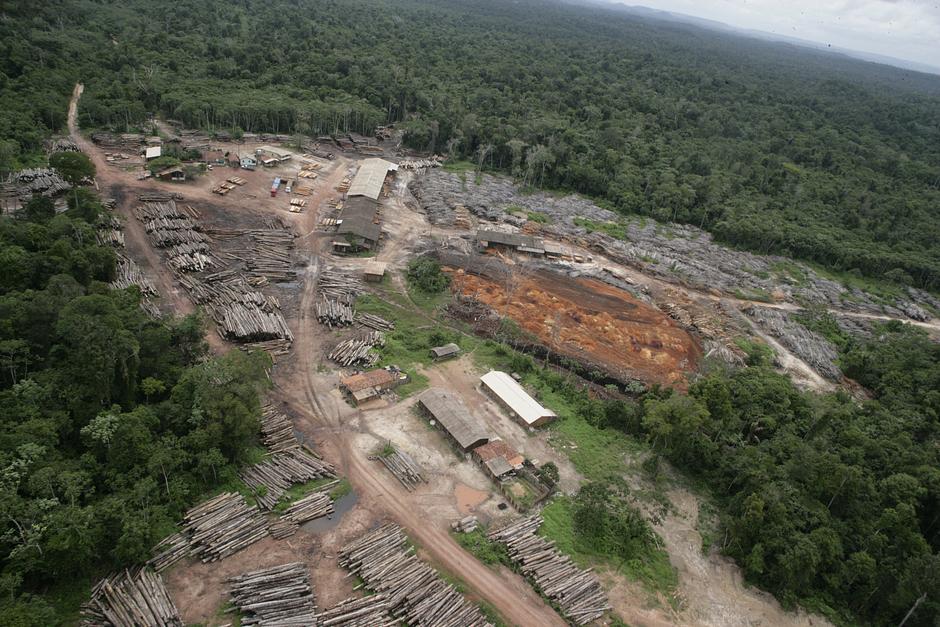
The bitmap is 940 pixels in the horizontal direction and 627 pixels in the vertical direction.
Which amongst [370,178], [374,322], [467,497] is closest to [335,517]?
[467,497]

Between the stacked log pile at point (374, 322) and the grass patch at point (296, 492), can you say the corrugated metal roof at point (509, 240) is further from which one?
the grass patch at point (296, 492)

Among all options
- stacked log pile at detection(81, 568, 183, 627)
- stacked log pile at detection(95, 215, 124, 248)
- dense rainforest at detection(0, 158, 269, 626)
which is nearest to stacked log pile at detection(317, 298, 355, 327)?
dense rainforest at detection(0, 158, 269, 626)

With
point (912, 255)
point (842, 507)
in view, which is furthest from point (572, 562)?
point (912, 255)

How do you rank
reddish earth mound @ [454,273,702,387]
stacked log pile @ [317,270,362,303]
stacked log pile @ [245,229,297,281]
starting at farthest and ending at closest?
1. stacked log pile @ [245,229,297,281]
2. stacked log pile @ [317,270,362,303]
3. reddish earth mound @ [454,273,702,387]

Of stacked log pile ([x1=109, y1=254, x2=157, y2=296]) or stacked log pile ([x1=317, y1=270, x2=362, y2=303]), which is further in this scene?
Result: stacked log pile ([x1=317, y1=270, x2=362, y2=303])

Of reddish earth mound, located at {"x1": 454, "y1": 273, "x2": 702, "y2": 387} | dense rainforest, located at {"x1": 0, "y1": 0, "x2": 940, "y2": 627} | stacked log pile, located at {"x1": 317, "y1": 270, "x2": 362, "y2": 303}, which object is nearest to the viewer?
dense rainforest, located at {"x1": 0, "y1": 0, "x2": 940, "y2": 627}

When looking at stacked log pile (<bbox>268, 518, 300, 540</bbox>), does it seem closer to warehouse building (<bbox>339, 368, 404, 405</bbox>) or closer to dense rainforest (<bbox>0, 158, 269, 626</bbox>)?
dense rainforest (<bbox>0, 158, 269, 626</bbox>)

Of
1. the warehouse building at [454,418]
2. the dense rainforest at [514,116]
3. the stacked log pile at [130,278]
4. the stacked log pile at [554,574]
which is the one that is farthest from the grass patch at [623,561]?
the dense rainforest at [514,116]
